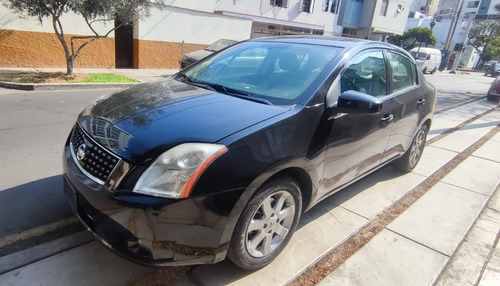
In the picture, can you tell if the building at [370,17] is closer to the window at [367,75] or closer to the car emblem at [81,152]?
the window at [367,75]

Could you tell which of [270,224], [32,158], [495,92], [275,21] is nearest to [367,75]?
[270,224]

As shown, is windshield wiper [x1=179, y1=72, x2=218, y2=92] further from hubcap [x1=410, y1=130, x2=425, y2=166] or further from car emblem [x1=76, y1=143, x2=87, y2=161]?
hubcap [x1=410, y1=130, x2=425, y2=166]

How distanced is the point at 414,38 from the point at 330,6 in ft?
67.3

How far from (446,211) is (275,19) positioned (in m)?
20.3

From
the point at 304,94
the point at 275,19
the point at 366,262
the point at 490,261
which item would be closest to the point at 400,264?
the point at 366,262

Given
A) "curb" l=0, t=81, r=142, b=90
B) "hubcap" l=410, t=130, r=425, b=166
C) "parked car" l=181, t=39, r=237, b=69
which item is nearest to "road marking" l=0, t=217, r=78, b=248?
"hubcap" l=410, t=130, r=425, b=166

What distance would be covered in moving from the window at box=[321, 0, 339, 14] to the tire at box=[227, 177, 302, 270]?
25043 mm

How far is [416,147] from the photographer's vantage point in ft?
14.5

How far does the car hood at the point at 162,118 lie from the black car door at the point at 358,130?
60 centimetres

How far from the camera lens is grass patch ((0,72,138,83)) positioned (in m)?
8.27

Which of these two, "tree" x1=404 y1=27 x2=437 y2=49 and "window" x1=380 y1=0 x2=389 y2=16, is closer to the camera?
"window" x1=380 y1=0 x2=389 y2=16

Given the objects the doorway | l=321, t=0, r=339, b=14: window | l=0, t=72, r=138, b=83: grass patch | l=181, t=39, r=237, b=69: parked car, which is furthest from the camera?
l=321, t=0, r=339, b=14: window

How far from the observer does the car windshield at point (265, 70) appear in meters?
2.61

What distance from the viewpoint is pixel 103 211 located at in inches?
74.1
